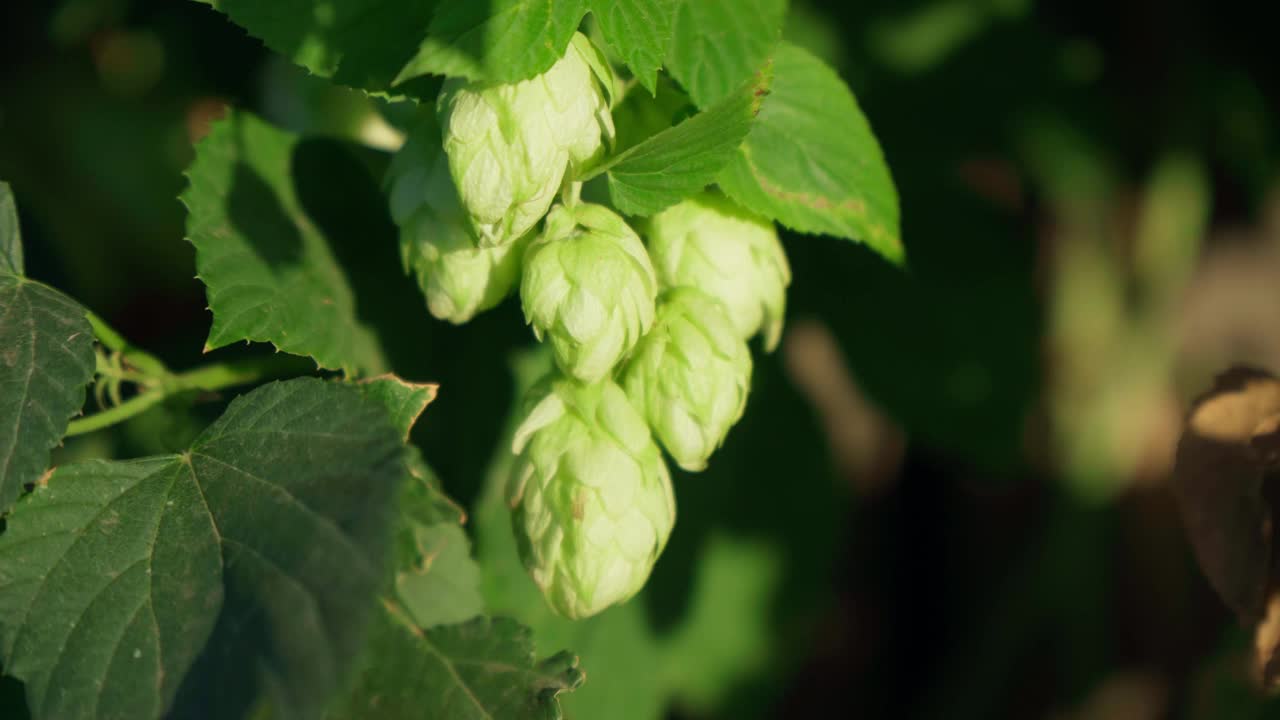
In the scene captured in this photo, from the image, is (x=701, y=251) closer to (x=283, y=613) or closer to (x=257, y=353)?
(x=283, y=613)

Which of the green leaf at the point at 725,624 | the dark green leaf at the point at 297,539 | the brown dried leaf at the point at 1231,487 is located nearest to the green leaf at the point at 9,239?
the dark green leaf at the point at 297,539

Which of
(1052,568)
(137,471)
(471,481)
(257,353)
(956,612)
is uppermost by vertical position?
(137,471)

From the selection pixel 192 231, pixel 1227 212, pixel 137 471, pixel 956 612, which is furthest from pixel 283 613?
pixel 1227 212

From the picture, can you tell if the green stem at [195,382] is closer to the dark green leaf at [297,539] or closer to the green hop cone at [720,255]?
the dark green leaf at [297,539]

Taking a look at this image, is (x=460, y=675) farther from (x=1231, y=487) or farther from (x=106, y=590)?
(x=1231, y=487)

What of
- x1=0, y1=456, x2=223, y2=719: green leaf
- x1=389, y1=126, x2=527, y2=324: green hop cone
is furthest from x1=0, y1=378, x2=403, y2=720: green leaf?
x1=389, y1=126, x2=527, y2=324: green hop cone

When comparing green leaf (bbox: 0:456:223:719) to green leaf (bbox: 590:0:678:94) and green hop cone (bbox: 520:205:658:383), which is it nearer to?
green hop cone (bbox: 520:205:658:383)
